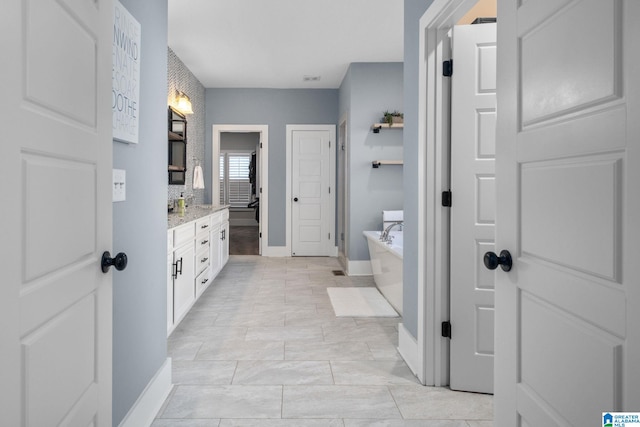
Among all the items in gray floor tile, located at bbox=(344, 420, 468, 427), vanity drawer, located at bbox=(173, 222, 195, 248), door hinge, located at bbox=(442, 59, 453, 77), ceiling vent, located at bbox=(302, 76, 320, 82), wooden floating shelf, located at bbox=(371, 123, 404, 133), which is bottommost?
gray floor tile, located at bbox=(344, 420, 468, 427)

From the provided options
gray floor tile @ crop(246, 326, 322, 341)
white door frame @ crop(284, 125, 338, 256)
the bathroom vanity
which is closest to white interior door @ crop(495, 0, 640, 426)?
gray floor tile @ crop(246, 326, 322, 341)

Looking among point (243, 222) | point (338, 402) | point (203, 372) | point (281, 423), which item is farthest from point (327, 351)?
point (243, 222)

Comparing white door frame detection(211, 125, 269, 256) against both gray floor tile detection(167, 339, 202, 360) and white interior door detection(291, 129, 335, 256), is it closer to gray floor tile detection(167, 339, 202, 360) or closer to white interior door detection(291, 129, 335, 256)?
white interior door detection(291, 129, 335, 256)

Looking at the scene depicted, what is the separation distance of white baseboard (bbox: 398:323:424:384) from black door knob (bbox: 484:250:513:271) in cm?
132

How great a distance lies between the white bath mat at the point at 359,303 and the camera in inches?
152

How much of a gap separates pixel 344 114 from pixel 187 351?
4.33 m

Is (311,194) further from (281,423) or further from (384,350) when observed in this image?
(281,423)

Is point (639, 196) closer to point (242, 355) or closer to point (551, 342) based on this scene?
point (551, 342)

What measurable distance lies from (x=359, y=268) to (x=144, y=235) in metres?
4.03

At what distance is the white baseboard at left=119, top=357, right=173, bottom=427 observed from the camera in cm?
178

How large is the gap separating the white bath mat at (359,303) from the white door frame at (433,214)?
1.42 meters

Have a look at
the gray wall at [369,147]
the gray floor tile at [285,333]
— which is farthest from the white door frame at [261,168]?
the gray floor tile at [285,333]

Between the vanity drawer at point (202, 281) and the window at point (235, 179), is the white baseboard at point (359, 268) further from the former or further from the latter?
the window at point (235, 179)

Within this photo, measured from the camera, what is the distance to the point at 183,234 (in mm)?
3408
